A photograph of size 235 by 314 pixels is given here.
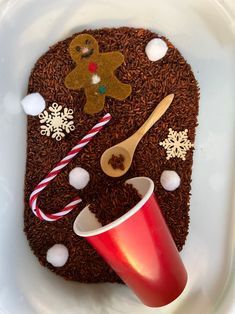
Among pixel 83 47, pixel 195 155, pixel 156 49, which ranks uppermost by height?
pixel 83 47

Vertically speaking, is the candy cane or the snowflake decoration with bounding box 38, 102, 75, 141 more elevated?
the snowflake decoration with bounding box 38, 102, 75, 141

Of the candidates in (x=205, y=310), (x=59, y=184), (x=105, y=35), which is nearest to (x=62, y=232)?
(x=59, y=184)

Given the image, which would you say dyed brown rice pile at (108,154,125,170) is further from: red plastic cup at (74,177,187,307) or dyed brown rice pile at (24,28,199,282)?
red plastic cup at (74,177,187,307)

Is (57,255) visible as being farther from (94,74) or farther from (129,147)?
(94,74)

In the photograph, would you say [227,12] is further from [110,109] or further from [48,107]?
[48,107]

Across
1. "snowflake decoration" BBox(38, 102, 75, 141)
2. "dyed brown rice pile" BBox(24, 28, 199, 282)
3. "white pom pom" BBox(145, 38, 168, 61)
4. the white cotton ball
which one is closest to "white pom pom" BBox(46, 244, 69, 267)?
"dyed brown rice pile" BBox(24, 28, 199, 282)

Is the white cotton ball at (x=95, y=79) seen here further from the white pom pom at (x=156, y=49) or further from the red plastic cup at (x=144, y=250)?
the red plastic cup at (x=144, y=250)

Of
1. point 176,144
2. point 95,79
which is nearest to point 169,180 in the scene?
point 176,144
